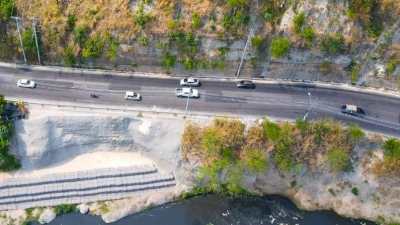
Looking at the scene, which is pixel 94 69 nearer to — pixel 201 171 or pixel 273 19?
pixel 201 171

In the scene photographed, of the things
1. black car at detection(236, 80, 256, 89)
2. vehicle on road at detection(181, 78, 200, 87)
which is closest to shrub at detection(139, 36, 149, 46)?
vehicle on road at detection(181, 78, 200, 87)

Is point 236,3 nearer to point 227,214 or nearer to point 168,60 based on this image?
point 168,60

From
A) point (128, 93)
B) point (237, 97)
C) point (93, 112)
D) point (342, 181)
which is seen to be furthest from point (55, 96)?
point (342, 181)

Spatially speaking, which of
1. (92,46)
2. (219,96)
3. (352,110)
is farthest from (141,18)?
(352,110)

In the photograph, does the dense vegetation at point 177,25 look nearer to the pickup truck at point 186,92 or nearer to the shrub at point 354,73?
the shrub at point 354,73

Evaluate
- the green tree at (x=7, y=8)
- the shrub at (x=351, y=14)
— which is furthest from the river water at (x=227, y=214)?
the green tree at (x=7, y=8)

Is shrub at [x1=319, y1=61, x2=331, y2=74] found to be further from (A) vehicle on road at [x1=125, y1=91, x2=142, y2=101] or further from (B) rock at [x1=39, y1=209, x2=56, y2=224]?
(B) rock at [x1=39, y1=209, x2=56, y2=224]
